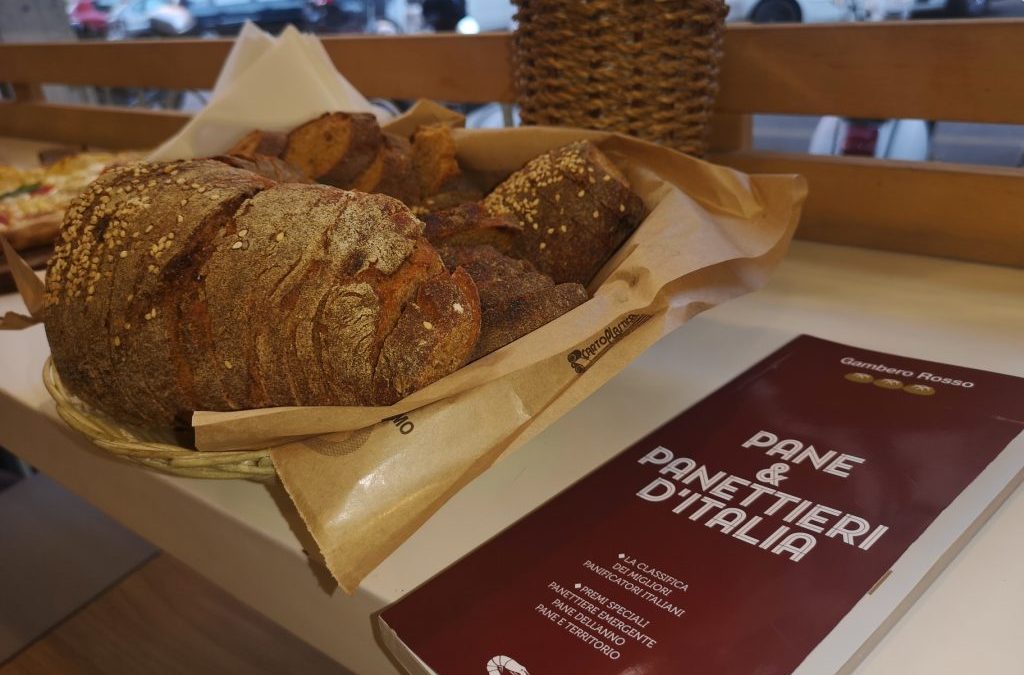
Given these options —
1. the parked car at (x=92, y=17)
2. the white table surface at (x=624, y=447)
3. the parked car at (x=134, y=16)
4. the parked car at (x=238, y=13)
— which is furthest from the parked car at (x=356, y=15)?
the white table surface at (x=624, y=447)

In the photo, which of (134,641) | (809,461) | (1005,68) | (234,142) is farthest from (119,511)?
(1005,68)

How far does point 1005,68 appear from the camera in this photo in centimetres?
103

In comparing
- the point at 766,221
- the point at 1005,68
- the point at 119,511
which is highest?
the point at 1005,68

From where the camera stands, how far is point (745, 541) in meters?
0.59

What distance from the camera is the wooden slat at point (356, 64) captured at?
1556 millimetres

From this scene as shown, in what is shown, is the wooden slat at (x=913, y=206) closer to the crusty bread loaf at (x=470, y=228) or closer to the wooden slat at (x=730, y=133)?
the wooden slat at (x=730, y=133)

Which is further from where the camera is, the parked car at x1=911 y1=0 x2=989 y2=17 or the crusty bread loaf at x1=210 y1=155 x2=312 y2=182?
the parked car at x1=911 y1=0 x2=989 y2=17

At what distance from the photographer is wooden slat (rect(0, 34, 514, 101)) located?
5.10 ft

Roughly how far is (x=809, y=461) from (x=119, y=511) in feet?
2.41

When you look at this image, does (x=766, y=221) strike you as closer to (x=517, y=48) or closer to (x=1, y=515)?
(x=517, y=48)

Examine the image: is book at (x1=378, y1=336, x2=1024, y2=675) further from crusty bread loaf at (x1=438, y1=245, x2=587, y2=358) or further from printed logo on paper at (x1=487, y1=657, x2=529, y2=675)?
crusty bread loaf at (x1=438, y1=245, x2=587, y2=358)

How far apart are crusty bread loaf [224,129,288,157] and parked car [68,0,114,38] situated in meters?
3.59

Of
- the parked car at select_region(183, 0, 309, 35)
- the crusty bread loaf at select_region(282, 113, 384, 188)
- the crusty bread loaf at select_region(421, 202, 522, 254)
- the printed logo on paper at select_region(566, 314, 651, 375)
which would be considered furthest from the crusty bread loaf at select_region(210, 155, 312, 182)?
the parked car at select_region(183, 0, 309, 35)

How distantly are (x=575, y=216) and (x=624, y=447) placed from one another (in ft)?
0.91
